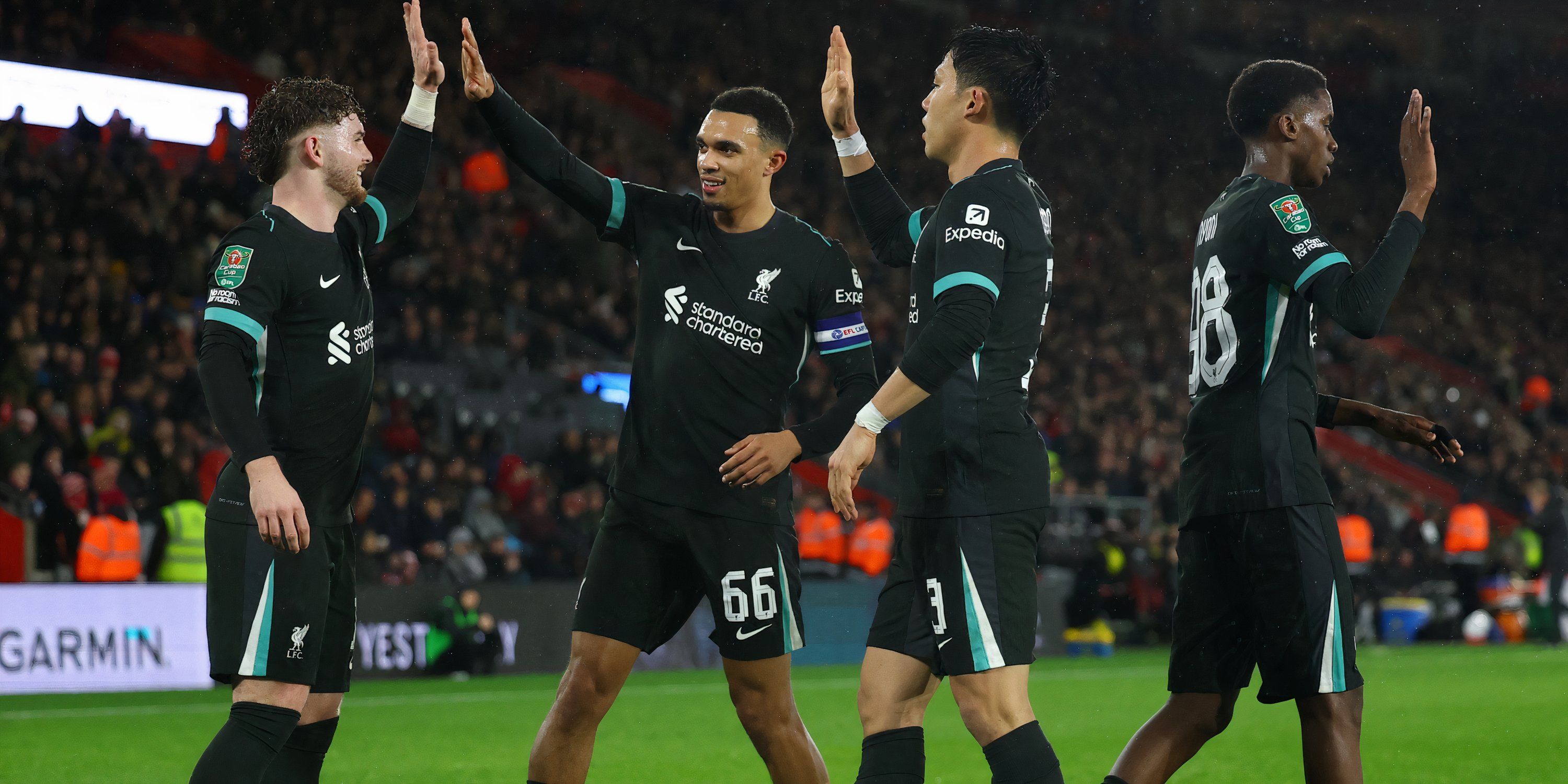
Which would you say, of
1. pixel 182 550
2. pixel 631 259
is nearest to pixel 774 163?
pixel 182 550

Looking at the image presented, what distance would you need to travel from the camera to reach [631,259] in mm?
22688

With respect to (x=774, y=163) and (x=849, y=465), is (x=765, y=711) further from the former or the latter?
(x=774, y=163)

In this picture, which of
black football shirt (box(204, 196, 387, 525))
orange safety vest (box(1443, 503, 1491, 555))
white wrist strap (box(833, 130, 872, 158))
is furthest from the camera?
orange safety vest (box(1443, 503, 1491, 555))

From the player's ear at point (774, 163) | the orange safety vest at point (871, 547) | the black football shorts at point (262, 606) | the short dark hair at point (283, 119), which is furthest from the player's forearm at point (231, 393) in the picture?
the orange safety vest at point (871, 547)

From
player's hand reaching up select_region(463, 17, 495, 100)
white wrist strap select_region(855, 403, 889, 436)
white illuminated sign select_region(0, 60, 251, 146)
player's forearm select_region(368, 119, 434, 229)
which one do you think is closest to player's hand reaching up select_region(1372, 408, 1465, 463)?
white wrist strap select_region(855, 403, 889, 436)

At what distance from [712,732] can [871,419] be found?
596 centimetres

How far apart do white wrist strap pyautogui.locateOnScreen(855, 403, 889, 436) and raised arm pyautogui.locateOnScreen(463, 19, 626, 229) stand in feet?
3.67

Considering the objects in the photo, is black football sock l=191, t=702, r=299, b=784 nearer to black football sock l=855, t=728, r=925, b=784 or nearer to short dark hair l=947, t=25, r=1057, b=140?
black football sock l=855, t=728, r=925, b=784

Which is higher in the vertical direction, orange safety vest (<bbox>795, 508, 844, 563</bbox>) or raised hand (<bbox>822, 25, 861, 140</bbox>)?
raised hand (<bbox>822, 25, 861, 140</bbox>)

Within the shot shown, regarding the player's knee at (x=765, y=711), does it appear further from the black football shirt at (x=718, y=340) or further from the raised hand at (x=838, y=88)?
the raised hand at (x=838, y=88)

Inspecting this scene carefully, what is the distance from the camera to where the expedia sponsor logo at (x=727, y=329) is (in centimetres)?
436

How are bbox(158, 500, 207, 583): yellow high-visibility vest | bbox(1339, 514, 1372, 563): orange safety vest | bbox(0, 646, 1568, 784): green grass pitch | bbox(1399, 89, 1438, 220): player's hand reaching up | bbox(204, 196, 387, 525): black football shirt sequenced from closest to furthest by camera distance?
bbox(204, 196, 387, 525): black football shirt, bbox(1399, 89, 1438, 220): player's hand reaching up, bbox(0, 646, 1568, 784): green grass pitch, bbox(158, 500, 207, 583): yellow high-visibility vest, bbox(1339, 514, 1372, 563): orange safety vest

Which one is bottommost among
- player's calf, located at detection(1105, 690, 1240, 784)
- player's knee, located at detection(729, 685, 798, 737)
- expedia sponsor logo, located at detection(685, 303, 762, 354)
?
player's calf, located at detection(1105, 690, 1240, 784)

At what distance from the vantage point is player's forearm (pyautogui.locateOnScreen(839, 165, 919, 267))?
4773 millimetres
